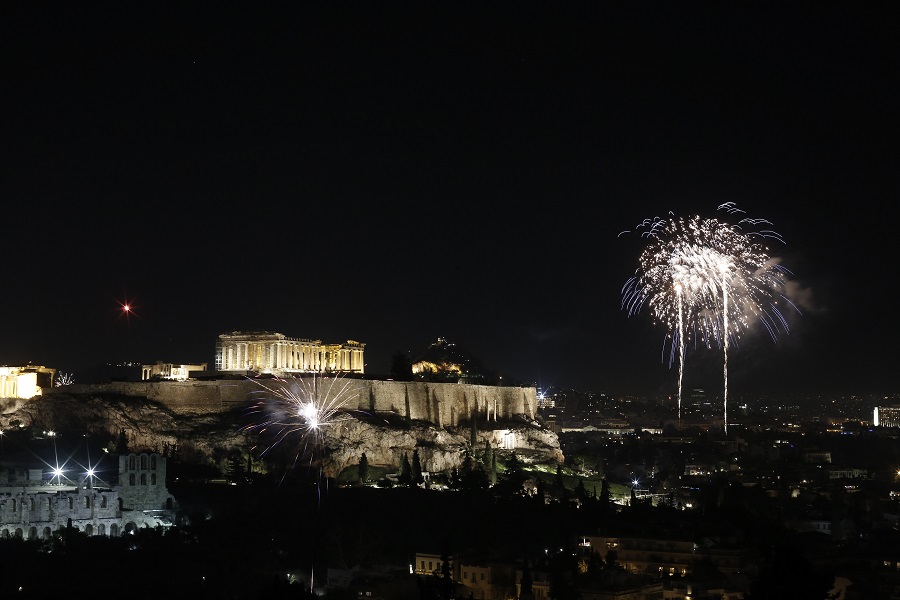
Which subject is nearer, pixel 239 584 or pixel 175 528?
pixel 239 584

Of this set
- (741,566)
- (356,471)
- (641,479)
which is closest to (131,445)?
(356,471)

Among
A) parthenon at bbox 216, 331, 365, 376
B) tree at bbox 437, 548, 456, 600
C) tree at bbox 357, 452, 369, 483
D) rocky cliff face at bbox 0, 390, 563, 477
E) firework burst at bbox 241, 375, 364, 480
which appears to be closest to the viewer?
tree at bbox 437, 548, 456, 600

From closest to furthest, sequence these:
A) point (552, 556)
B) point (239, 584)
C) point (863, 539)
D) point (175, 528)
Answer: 1. point (239, 584)
2. point (175, 528)
3. point (552, 556)
4. point (863, 539)

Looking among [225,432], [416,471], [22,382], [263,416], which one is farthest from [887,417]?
[22,382]

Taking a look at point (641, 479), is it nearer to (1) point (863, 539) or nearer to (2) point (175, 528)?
(1) point (863, 539)

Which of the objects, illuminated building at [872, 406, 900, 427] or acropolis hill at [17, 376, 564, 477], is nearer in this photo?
acropolis hill at [17, 376, 564, 477]

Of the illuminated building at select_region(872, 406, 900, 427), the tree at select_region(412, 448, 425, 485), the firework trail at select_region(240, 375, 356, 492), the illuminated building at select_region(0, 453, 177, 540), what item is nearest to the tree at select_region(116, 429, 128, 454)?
the firework trail at select_region(240, 375, 356, 492)

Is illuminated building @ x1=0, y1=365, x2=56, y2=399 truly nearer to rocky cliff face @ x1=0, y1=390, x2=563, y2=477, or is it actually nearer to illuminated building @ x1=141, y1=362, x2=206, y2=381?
rocky cliff face @ x1=0, y1=390, x2=563, y2=477

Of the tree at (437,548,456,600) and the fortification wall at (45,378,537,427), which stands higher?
the fortification wall at (45,378,537,427)

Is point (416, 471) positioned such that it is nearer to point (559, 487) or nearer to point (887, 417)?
point (559, 487)
